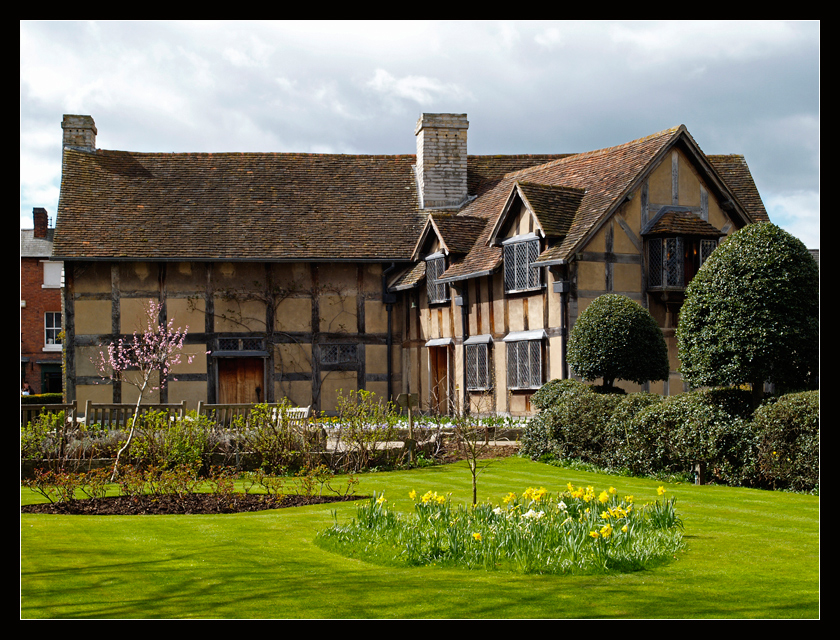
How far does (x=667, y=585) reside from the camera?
6445 mm

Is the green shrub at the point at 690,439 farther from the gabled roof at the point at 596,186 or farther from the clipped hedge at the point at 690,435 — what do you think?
the gabled roof at the point at 596,186

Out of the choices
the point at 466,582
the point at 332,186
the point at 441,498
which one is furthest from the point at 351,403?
the point at 332,186

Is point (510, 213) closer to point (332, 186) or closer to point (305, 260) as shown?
point (305, 260)

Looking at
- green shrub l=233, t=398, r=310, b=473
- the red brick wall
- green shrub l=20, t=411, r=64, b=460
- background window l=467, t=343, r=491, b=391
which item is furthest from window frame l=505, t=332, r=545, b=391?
the red brick wall

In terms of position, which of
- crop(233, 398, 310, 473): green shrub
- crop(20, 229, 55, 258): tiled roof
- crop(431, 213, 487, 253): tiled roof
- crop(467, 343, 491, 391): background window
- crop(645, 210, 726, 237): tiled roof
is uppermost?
crop(20, 229, 55, 258): tiled roof

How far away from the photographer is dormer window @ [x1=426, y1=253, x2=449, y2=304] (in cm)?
2370

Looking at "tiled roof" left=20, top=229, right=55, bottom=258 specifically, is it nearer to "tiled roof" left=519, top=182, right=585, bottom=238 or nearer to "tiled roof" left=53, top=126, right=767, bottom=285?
"tiled roof" left=53, top=126, right=767, bottom=285

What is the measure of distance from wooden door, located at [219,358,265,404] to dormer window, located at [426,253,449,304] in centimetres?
525

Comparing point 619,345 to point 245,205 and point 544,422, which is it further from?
point 245,205

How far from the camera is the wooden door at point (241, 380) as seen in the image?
81.9 ft

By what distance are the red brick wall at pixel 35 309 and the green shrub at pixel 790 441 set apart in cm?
3520

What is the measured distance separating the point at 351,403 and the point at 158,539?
23.9 ft

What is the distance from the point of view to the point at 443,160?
27.2m
